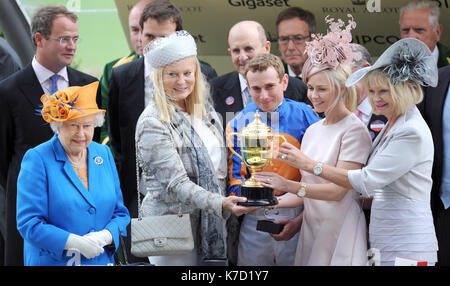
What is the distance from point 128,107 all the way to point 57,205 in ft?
4.73

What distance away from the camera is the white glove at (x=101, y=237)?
330 centimetres

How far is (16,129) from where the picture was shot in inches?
171

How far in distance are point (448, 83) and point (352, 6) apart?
91 cm

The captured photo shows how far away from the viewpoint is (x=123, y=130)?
462cm

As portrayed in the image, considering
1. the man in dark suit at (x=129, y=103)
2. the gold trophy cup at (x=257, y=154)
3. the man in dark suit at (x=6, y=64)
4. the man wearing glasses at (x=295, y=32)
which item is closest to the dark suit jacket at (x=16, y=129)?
the man in dark suit at (x=129, y=103)

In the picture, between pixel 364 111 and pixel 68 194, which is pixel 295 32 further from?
pixel 68 194

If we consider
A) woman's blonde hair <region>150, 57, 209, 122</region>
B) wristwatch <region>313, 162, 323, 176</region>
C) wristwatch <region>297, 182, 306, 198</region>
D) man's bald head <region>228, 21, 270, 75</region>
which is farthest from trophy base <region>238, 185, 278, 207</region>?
man's bald head <region>228, 21, 270, 75</region>

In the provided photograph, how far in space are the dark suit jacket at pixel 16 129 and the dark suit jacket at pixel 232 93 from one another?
119 centimetres

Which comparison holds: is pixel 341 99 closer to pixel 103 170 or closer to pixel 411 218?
pixel 411 218

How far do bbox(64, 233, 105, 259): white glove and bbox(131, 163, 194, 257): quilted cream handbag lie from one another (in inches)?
10.6

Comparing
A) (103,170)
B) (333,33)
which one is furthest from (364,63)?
(103,170)

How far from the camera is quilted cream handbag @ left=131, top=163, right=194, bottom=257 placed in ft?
11.3

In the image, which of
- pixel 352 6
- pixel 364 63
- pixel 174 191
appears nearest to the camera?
pixel 174 191

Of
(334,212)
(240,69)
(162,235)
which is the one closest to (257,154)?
(334,212)
